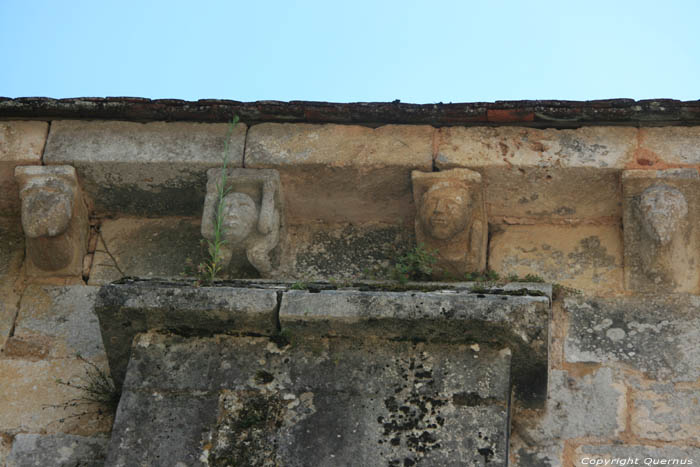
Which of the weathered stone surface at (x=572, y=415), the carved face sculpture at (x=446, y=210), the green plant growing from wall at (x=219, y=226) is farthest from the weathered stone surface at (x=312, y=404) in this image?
the carved face sculpture at (x=446, y=210)

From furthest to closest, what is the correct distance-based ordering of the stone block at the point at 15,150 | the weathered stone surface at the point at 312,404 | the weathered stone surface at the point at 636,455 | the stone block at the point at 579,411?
the stone block at the point at 15,150, the stone block at the point at 579,411, the weathered stone surface at the point at 636,455, the weathered stone surface at the point at 312,404

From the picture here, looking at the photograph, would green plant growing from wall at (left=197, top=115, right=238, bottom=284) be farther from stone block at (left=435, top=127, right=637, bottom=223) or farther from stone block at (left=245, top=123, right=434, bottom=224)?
stone block at (left=435, top=127, right=637, bottom=223)

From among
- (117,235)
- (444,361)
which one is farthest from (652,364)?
(117,235)

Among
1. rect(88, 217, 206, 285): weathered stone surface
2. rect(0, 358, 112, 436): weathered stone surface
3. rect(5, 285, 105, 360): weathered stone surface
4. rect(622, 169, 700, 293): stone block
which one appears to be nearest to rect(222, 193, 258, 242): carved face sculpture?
rect(88, 217, 206, 285): weathered stone surface

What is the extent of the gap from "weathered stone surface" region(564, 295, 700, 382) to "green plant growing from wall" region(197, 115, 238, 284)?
183 cm

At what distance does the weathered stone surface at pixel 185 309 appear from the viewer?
4348 mm

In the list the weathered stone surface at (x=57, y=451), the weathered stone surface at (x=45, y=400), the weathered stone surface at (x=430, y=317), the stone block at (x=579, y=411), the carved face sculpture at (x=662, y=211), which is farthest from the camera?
the carved face sculpture at (x=662, y=211)

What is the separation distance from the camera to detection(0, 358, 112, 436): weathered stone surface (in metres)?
4.72

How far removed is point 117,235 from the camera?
5531 millimetres

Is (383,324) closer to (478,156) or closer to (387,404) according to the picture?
(387,404)

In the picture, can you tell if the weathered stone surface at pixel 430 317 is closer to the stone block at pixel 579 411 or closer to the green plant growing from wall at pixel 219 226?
the stone block at pixel 579 411

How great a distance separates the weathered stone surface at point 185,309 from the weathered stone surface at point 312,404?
0.08 metres

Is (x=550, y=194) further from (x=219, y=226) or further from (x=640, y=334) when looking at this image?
(x=219, y=226)

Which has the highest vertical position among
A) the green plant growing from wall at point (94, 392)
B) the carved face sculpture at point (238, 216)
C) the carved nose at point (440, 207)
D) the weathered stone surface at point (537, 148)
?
the weathered stone surface at point (537, 148)
